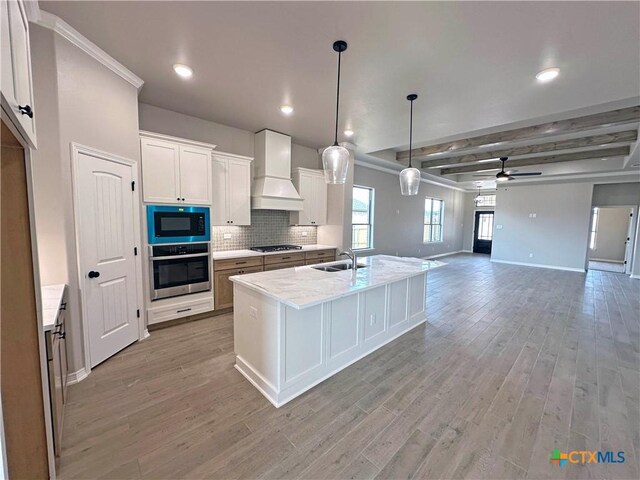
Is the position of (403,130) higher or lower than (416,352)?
higher

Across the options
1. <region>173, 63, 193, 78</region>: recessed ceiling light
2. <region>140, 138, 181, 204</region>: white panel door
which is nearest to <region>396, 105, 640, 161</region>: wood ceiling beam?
<region>173, 63, 193, 78</region>: recessed ceiling light

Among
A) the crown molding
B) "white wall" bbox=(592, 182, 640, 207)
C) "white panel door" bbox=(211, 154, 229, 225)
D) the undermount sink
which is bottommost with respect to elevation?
the undermount sink

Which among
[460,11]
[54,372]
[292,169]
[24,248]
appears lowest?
[54,372]

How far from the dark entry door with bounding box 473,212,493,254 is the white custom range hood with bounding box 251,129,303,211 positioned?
10.4 m

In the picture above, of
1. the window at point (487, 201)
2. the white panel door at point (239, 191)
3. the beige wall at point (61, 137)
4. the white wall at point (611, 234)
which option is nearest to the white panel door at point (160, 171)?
the beige wall at point (61, 137)

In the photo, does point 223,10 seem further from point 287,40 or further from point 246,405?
point 246,405

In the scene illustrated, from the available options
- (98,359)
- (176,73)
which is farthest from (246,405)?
(176,73)

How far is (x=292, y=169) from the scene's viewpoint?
5.18 meters

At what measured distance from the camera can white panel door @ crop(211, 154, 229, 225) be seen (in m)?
4.00

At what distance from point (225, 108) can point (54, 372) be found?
131 inches

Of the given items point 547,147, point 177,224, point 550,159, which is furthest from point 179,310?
point 550,159

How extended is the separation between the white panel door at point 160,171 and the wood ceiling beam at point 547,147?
265 inches

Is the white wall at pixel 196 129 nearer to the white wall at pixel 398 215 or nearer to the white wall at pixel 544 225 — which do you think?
the white wall at pixel 398 215

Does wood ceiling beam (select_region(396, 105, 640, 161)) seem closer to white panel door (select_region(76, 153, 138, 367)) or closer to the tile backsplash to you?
the tile backsplash
